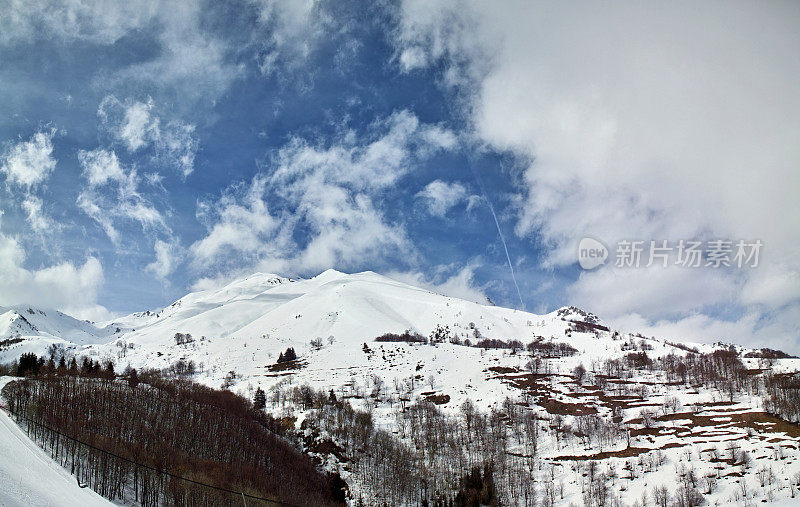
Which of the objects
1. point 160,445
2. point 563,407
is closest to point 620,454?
point 563,407

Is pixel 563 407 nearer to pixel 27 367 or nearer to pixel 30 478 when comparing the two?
pixel 30 478

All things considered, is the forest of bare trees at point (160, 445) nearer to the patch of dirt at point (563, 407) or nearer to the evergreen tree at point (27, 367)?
the evergreen tree at point (27, 367)

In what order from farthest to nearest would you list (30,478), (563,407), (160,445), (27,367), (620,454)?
(563,407), (27,367), (620,454), (160,445), (30,478)

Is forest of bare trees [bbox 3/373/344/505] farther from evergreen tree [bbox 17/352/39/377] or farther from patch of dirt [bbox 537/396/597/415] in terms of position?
patch of dirt [bbox 537/396/597/415]

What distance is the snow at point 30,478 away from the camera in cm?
4428

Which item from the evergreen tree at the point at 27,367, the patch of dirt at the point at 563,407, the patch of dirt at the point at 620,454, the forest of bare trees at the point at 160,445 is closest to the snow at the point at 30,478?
the forest of bare trees at the point at 160,445

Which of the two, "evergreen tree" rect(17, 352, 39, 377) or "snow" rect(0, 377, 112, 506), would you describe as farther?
"evergreen tree" rect(17, 352, 39, 377)

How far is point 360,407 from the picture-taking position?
18525 centimetres

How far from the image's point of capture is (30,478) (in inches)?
2064

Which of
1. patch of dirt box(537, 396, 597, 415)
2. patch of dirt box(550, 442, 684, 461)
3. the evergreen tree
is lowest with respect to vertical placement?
patch of dirt box(550, 442, 684, 461)

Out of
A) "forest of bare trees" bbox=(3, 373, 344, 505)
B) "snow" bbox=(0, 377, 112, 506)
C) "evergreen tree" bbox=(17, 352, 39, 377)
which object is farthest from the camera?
"evergreen tree" bbox=(17, 352, 39, 377)

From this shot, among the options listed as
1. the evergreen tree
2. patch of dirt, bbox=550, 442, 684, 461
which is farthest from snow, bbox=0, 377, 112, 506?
patch of dirt, bbox=550, 442, 684, 461

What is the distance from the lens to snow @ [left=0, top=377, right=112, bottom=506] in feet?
145

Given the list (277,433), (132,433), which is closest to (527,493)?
(277,433)
